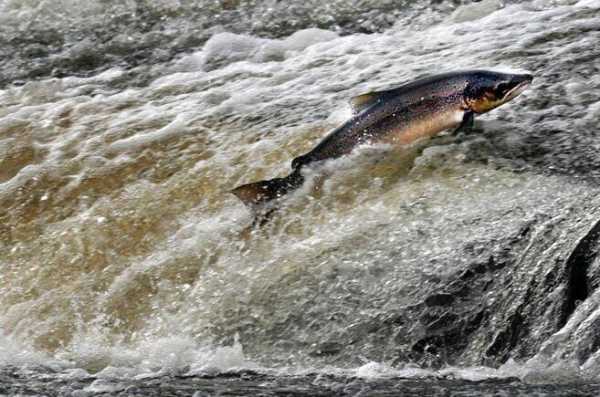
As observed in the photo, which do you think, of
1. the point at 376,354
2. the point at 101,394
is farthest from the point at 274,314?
the point at 101,394

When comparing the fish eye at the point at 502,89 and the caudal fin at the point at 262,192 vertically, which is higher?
the fish eye at the point at 502,89

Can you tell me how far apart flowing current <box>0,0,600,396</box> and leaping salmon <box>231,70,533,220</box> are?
2.8 inches

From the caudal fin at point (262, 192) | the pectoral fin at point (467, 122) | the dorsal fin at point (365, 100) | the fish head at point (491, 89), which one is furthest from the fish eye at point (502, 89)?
the caudal fin at point (262, 192)

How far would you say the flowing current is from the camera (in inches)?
161

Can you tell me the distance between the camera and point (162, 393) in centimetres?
394

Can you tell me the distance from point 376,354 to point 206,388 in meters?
0.58

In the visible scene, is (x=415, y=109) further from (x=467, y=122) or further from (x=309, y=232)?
(x=309, y=232)

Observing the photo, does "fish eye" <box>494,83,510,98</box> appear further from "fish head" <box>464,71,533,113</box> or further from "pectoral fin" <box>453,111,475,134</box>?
"pectoral fin" <box>453,111,475,134</box>

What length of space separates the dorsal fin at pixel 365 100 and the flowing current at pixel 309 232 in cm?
17

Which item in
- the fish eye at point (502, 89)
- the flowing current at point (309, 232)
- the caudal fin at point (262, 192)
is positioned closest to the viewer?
the flowing current at point (309, 232)

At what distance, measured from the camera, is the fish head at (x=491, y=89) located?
4.93 m

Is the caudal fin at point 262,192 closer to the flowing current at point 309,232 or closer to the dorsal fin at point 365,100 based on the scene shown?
the flowing current at point 309,232

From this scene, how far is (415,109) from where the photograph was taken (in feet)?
16.2

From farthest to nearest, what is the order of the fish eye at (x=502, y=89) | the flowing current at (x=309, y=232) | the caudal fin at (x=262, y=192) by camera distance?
the fish eye at (x=502, y=89)
the caudal fin at (x=262, y=192)
the flowing current at (x=309, y=232)
